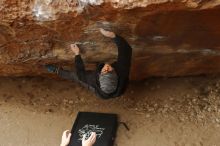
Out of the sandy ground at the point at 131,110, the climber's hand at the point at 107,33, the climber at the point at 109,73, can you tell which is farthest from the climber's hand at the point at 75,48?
the sandy ground at the point at 131,110

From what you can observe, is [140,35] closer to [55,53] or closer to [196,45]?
[196,45]

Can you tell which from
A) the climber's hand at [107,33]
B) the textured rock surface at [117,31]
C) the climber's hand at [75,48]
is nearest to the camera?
the textured rock surface at [117,31]

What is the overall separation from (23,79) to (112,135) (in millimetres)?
1262

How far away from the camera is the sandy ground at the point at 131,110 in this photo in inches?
154

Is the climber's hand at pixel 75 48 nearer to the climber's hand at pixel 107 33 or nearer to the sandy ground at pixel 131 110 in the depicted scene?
the climber's hand at pixel 107 33

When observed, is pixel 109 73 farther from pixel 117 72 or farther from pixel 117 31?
pixel 117 31

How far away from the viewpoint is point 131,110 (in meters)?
4.16

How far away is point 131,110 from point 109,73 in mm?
793

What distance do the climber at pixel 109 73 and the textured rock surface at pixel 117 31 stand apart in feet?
Result: 0.33

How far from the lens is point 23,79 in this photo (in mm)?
4551

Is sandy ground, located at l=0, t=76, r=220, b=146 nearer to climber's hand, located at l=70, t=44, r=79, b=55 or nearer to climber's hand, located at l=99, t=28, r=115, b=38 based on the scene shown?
climber's hand, located at l=70, t=44, r=79, b=55

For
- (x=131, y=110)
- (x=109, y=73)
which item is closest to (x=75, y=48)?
(x=109, y=73)

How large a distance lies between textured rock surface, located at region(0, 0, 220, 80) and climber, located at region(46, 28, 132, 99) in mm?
100

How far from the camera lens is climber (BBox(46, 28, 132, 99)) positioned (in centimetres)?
344
